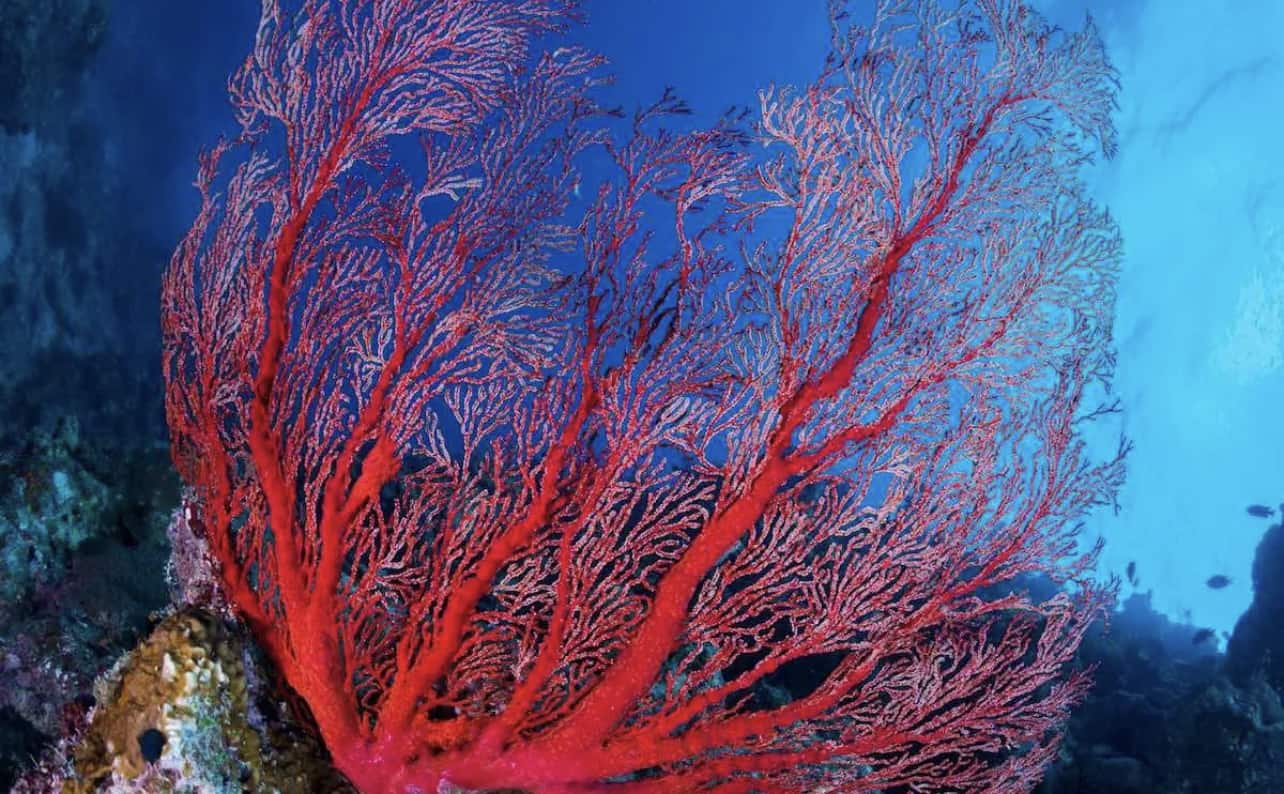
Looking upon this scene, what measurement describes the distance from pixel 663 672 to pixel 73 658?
4.12 metres

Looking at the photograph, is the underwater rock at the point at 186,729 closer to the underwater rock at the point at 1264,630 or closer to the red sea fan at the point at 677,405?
the red sea fan at the point at 677,405

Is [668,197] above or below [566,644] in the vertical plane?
above

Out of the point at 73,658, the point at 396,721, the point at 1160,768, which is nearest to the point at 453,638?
the point at 396,721

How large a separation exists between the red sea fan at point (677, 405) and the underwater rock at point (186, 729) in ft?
1.10

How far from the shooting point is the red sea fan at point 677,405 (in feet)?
11.1

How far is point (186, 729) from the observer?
2.76m

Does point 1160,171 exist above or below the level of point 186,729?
above

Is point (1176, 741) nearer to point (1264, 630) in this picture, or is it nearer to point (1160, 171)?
point (1264, 630)

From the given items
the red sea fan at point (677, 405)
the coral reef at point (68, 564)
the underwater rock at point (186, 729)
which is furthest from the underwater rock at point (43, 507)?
the underwater rock at point (186, 729)

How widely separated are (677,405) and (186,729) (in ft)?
→ 7.51

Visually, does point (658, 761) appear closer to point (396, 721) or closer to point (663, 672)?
point (396, 721)

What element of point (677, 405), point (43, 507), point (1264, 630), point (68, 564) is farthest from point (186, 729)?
point (1264, 630)

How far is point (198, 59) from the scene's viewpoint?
26812 millimetres

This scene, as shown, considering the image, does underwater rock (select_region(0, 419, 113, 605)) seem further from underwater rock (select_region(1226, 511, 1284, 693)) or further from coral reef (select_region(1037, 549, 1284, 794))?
underwater rock (select_region(1226, 511, 1284, 693))
